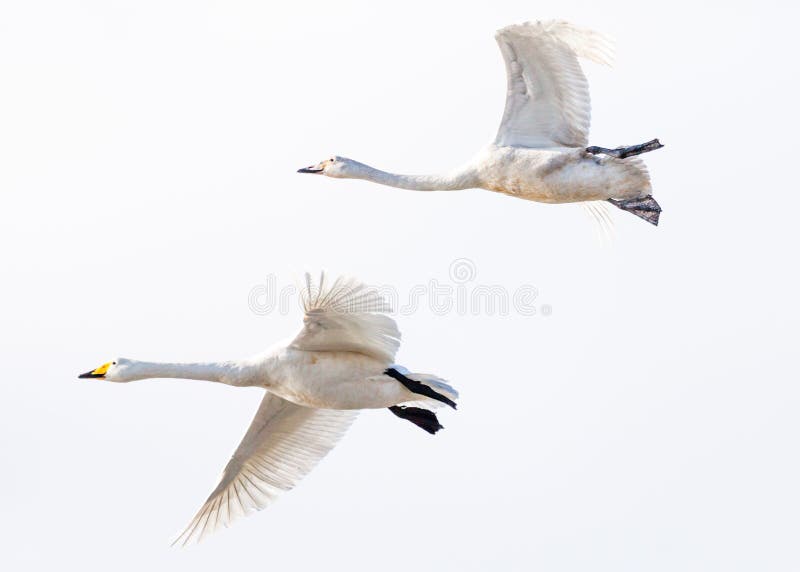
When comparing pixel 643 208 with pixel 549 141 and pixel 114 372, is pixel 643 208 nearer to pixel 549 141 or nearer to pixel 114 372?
Result: pixel 549 141

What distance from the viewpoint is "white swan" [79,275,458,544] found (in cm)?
2217

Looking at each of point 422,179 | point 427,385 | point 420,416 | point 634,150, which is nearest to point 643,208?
point 634,150

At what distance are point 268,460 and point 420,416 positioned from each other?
1.92 m

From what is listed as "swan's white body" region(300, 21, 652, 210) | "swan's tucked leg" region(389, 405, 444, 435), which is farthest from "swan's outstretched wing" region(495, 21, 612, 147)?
"swan's tucked leg" region(389, 405, 444, 435)

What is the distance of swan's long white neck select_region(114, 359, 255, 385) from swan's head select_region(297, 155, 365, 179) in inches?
164

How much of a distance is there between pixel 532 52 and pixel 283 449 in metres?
5.57

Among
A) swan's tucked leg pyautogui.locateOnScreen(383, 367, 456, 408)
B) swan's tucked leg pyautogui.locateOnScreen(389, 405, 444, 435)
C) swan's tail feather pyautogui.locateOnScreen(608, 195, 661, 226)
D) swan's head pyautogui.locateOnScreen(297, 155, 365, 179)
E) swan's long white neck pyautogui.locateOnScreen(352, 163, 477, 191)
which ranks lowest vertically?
swan's tucked leg pyautogui.locateOnScreen(389, 405, 444, 435)

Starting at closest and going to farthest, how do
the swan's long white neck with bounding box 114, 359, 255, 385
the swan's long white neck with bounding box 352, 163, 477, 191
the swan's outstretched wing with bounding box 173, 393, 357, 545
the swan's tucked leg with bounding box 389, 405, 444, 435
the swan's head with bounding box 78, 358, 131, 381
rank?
1. the swan's long white neck with bounding box 114, 359, 255, 385
2. the swan's head with bounding box 78, 358, 131, 381
3. the swan's tucked leg with bounding box 389, 405, 444, 435
4. the swan's outstretched wing with bounding box 173, 393, 357, 545
5. the swan's long white neck with bounding box 352, 163, 477, 191

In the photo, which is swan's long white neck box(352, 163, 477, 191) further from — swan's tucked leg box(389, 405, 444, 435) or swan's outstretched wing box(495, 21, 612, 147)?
swan's tucked leg box(389, 405, 444, 435)

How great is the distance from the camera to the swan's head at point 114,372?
77.7ft

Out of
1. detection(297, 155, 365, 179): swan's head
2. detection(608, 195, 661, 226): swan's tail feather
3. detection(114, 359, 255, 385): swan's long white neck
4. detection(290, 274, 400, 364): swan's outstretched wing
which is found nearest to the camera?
detection(290, 274, 400, 364): swan's outstretched wing

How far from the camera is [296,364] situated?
22500 millimetres

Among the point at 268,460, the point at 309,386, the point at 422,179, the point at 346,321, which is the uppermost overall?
the point at 422,179

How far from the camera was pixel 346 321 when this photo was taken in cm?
2219
